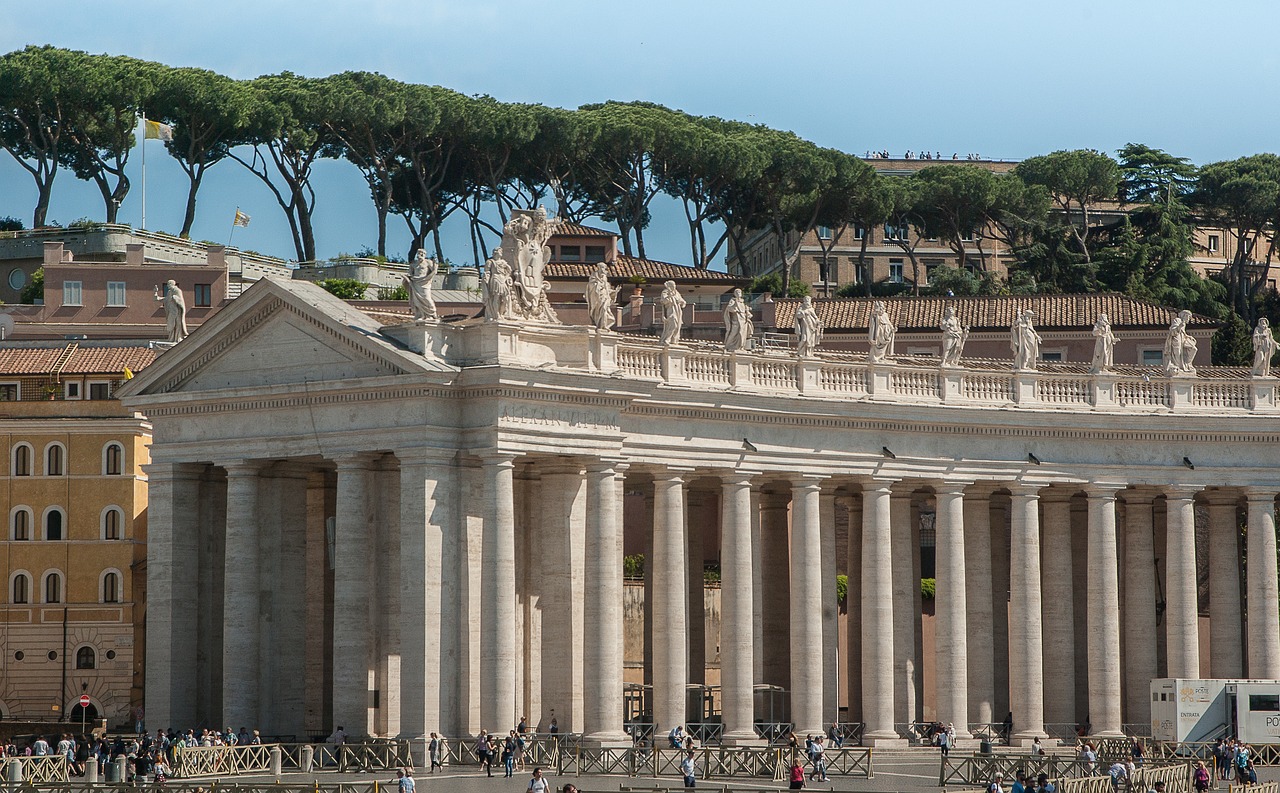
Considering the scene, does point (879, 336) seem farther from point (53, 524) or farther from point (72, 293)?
point (72, 293)

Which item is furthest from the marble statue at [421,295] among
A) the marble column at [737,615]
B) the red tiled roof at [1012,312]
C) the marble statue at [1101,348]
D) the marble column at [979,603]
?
the red tiled roof at [1012,312]

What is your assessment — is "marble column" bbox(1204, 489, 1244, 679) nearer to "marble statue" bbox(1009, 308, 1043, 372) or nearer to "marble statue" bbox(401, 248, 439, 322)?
"marble statue" bbox(1009, 308, 1043, 372)

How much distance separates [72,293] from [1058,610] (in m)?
64.3

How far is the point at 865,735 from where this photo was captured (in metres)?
77.1

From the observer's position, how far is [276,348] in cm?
7038

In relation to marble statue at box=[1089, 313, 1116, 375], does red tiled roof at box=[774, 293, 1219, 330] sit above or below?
above

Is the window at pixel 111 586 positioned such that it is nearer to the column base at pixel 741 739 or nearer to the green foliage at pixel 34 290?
the column base at pixel 741 739

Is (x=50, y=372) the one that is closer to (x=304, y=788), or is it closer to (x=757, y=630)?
(x=757, y=630)

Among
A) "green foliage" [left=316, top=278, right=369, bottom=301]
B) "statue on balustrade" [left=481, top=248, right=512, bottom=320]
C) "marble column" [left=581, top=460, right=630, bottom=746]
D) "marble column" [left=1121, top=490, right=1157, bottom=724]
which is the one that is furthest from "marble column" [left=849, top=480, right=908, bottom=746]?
"green foliage" [left=316, top=278, right=369, bottom=301]

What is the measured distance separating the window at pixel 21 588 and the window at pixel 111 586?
10.5 feet

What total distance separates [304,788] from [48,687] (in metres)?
45.5

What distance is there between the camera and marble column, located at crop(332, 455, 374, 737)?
223ft

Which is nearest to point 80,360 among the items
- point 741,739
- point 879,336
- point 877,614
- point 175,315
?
point 175,315

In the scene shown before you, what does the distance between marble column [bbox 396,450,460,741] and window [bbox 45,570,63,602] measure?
3455 centimetres
